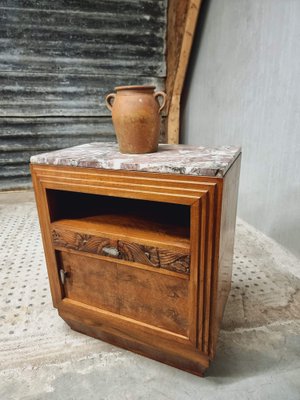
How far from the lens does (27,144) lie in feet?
9.20

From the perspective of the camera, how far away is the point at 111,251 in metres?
0.82

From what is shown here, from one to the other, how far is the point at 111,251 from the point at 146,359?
1.34ft

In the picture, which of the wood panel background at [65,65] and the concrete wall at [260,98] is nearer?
the concrete wall at [260,98]

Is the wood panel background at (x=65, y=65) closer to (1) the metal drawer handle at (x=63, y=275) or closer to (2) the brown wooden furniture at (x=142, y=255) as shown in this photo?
(2) the brown wooden furniture at (x=142, y=255)

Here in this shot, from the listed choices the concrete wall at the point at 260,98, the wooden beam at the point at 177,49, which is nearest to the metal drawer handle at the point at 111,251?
the concrete wall at the point at 260,98

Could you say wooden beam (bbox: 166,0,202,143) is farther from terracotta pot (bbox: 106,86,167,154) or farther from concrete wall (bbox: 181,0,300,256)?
terracotta pot (bbox: 106,86,167,154)

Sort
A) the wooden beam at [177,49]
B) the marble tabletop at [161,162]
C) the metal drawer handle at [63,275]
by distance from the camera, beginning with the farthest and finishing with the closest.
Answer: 1. the wooden beam at [177,49]
2. the metal drawer handle at [63,275]
3. the marble tabletop at [161,162]

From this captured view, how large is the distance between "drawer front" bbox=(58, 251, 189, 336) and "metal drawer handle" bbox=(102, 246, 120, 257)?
0.13ft

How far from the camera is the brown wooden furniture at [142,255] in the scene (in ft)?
2.27

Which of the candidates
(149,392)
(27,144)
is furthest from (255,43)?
(27,144)

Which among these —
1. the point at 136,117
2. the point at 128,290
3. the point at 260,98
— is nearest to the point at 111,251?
the point at 128,290

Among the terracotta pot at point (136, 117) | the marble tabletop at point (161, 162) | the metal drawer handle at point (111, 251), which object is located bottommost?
the metal drawer handle at point (111, 251)

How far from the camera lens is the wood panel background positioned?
2414mm

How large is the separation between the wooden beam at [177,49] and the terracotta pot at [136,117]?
186 cm
